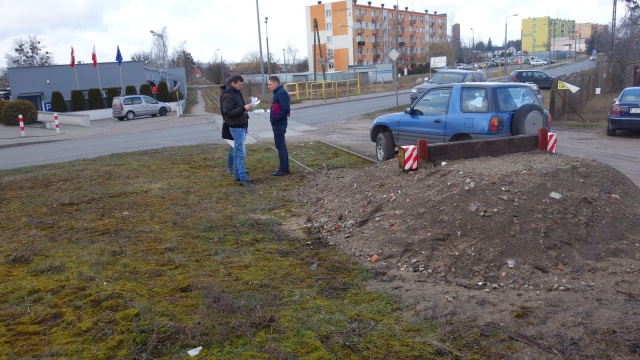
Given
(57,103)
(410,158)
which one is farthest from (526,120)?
(57,103)

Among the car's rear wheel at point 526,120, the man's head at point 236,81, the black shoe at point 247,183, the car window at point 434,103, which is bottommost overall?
the black shoe at point 247,183

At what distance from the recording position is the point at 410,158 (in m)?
7.31

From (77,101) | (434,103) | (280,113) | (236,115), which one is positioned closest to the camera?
(236,115)

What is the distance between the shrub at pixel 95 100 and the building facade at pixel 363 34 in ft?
176

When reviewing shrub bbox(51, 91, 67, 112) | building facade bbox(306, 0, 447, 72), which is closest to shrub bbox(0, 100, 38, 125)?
shrub bbox(51, 91, 67, 112)

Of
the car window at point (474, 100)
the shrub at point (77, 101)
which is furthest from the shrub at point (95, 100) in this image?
the car window at point (474, 100)

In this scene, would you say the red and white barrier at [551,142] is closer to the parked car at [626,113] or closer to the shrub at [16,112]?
the parked car at [626,113]

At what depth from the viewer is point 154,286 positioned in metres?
5.01

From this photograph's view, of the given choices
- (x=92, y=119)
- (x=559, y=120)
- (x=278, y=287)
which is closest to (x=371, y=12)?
(x=92, y=119)

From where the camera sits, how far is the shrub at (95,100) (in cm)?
4062

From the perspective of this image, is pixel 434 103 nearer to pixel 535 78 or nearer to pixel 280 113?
pixel 280 113

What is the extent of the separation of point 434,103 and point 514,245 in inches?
209

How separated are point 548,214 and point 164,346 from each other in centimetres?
394

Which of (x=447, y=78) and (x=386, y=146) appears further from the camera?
(x=447, y=78)
